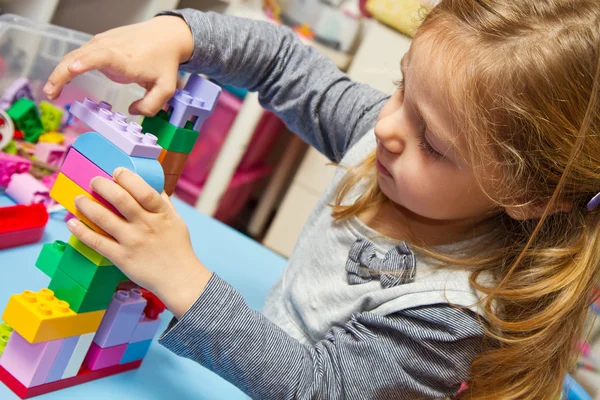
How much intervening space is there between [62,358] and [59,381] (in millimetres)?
22

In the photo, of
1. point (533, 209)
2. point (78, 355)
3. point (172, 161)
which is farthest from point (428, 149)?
point (78, 355)

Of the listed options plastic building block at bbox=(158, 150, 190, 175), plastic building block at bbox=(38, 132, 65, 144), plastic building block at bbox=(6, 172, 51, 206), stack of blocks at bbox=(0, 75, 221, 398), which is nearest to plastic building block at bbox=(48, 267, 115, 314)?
stack of blocks at bbox=(0, 75, 221, 398)

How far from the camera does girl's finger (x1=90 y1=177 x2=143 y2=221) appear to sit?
15.2 inches

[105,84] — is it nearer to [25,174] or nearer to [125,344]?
[25,174]

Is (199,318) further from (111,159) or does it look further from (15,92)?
(15,92)

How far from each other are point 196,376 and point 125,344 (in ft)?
0.28

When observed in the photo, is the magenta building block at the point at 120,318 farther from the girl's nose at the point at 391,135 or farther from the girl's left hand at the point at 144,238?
the girl's nose at the point at 391,135

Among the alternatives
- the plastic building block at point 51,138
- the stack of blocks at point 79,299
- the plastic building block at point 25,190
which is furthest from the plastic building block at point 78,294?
the plastic building block at point 51,138

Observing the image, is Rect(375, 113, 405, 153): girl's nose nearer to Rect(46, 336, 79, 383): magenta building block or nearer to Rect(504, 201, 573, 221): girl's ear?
Rect(504, 201, 573, 221): girl's ear

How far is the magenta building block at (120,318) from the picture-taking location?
0.45 metres

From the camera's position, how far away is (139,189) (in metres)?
0.39

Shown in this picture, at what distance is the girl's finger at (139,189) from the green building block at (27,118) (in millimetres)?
361

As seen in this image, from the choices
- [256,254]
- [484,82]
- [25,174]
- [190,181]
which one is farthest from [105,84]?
[190,181]

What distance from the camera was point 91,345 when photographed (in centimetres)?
45
